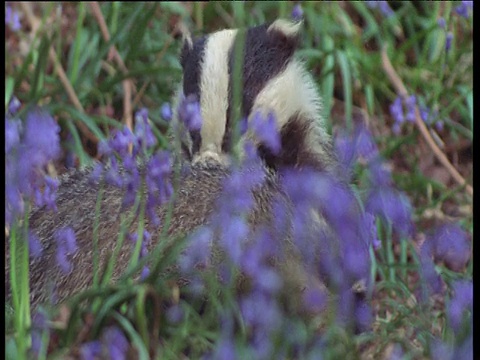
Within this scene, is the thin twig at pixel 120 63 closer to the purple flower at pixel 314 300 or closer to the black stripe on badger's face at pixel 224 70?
the black stripe on badger's face at pixel 224 70

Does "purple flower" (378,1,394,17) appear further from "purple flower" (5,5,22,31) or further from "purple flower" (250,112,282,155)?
"purple flower" (250,112,282,155)

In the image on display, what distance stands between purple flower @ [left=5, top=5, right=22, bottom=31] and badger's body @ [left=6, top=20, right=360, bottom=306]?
0.86 metres

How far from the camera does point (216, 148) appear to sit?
8.82 ft

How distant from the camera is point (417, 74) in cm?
394

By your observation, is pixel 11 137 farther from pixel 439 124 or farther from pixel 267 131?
pixel 439 124

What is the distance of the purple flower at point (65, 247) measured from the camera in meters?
2.22

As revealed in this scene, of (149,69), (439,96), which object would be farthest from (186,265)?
(439,96)

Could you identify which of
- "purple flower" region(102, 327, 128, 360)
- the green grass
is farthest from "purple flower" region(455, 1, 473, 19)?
"purple flower" region(102, 327, 128, 360)

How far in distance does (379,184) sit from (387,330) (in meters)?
0.65

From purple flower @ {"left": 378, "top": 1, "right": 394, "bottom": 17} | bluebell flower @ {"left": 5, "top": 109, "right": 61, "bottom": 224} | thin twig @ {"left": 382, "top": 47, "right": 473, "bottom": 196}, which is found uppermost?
bluebell flower @ {"left": 5, "top": 109, "right": 61, "bottom": 224}

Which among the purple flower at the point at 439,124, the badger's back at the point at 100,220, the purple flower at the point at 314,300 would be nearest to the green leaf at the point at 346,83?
the purple flower at the point at 439,124

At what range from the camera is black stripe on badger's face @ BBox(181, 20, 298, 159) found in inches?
105

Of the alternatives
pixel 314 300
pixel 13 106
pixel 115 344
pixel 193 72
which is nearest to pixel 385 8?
pixel 193 72

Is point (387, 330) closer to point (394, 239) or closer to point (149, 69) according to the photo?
point (394, 239)
